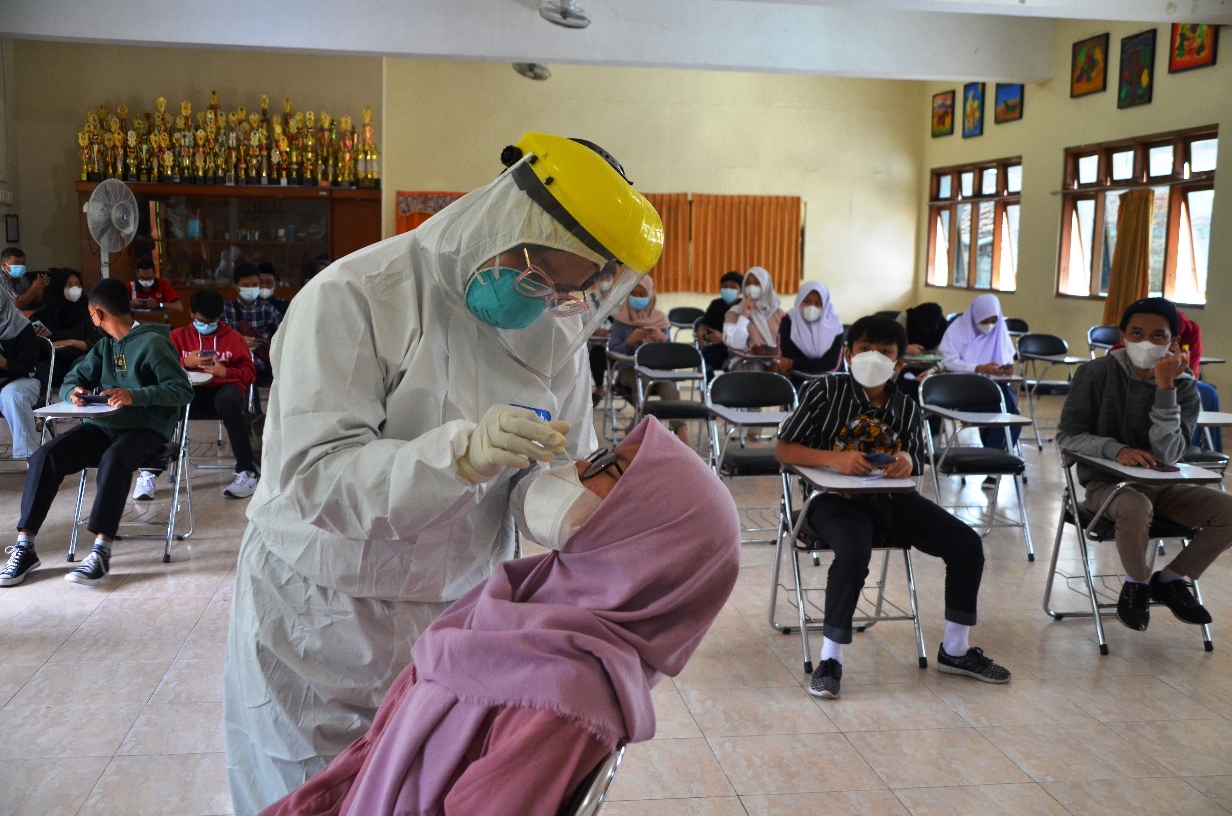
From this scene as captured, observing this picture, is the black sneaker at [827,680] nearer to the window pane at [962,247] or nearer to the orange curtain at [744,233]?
the orange curtain at [744,233]

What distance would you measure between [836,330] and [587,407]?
594 centimetres

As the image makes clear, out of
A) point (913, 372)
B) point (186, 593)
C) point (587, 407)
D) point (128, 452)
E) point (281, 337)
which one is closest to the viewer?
point (281, 337)

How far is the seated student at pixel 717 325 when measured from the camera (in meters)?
8.52

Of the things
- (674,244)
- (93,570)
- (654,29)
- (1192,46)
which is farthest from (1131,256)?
(93,570)

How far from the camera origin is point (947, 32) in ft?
34.5

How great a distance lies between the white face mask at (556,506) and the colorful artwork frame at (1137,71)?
33.0 feet

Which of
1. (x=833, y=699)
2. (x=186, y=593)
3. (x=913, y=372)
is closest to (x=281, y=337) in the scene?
(x=833, y=699)

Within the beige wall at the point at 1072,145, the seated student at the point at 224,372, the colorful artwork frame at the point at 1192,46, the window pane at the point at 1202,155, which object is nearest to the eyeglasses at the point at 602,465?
the seated student at the point at 224,372

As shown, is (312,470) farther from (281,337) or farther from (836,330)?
(836,330)

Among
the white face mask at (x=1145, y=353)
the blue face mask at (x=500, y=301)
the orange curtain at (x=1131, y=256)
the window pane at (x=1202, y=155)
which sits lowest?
the white face mask at (x=1145, y=353)

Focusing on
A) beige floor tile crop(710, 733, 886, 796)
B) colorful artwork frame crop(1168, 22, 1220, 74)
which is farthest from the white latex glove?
colorful artwork frame crop(1168, 22, 1220, 74)

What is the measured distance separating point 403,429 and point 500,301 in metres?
0.23

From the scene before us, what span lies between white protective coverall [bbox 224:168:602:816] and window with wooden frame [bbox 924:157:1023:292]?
11.5m

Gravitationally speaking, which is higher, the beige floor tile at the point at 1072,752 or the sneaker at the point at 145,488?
the sneaker at the point at 145,488
